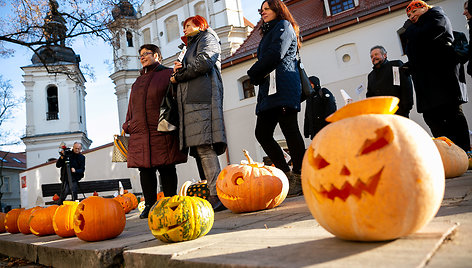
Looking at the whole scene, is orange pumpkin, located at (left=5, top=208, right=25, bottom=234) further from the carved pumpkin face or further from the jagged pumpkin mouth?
the jagged pumpkin mouth

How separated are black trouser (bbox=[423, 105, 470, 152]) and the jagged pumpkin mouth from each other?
10.6 feet

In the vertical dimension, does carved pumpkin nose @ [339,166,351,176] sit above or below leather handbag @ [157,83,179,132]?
below

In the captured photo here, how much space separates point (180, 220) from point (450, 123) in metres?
3.52

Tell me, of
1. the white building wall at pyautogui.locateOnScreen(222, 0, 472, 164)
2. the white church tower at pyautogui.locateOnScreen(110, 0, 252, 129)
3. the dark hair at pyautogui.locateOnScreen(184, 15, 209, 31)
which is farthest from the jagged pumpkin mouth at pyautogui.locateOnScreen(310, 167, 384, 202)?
the white church tower at pyautogui.locateOnScreen(110, 0, 252, 129)

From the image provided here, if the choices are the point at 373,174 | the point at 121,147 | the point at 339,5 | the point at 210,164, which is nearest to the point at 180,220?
the point at 373,174

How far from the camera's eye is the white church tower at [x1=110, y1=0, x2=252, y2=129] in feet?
80.5

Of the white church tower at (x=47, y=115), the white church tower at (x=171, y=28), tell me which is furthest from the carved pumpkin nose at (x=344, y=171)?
the white church tower at (x=47, y=115)

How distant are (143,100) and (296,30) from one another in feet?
6.18

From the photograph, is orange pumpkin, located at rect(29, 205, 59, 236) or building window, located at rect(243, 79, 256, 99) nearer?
orange pumpkin, located at rect(29, 205, 59, 236)

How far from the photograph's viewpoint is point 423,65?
3836 mm

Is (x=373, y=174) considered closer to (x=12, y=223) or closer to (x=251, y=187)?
(x=251, y=187)

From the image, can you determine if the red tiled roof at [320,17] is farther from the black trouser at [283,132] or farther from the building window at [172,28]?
the building window at [172,28]

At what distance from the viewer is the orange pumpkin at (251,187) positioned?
273 cm

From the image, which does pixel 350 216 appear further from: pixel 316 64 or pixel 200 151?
pixel 316 64
